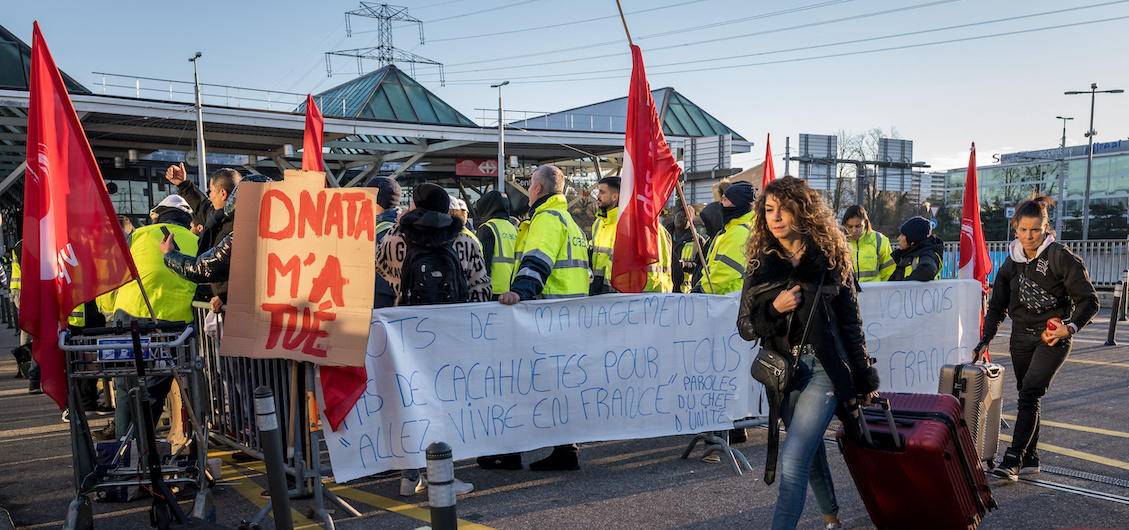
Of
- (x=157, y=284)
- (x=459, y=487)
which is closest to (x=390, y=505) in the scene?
(x=459, y=487)

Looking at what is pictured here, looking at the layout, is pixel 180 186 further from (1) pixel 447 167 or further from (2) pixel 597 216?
A: (1) pixel 447 167

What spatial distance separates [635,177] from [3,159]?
2708cm

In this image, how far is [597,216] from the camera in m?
6.52

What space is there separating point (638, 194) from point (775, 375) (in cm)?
214

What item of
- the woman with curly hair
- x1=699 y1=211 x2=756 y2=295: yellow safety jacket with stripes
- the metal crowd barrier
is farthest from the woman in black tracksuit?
the metal crowd barrier

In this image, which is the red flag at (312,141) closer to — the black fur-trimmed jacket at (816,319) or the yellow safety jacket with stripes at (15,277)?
the yellow safety jacket with stripes at (15,277)

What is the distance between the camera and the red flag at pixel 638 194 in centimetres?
518

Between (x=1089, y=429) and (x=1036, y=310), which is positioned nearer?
(x=1036, y=310)

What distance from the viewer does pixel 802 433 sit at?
330 centimetres

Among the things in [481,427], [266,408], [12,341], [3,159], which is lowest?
[12,341]

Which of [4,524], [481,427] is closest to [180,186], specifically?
[4,524]

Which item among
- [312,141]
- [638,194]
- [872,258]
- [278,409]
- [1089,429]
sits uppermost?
[312,141]

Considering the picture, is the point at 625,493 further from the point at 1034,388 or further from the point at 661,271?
the point at 1034,388

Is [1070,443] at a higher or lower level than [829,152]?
lower
